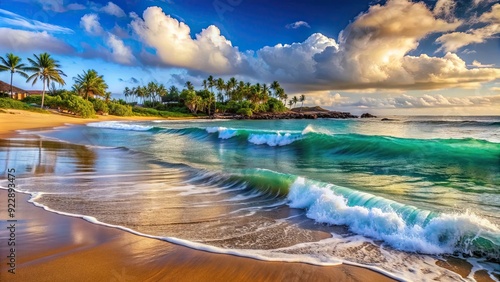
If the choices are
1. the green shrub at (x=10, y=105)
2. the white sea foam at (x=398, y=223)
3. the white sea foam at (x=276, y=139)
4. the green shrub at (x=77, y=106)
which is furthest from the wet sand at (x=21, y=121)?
the white sea foam at (x=398, y=223)

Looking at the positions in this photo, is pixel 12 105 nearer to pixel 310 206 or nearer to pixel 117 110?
pixel 117 110

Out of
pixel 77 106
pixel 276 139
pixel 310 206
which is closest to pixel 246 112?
pixel 77 106

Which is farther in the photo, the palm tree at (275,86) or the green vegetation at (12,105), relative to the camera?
the palm tree at (275,86)

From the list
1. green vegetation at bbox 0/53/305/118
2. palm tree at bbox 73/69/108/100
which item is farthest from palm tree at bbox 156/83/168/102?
palm tree at bbox 73/69/108/100

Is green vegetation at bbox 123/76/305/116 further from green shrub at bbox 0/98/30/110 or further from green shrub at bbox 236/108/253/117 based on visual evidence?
green shrub at bbox 0/98/30/110

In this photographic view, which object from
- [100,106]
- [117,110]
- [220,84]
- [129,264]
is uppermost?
[220,84]

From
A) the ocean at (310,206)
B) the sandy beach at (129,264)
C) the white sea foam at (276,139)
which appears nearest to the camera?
the sandy beach at (129,264)

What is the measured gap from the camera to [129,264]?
133 inches

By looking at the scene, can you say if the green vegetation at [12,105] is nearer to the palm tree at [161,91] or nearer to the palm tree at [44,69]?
the palm tree at [44,69]

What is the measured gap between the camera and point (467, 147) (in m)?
12.8

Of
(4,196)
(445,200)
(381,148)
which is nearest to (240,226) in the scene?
(445,200)

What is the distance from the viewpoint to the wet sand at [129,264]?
314 centimetres

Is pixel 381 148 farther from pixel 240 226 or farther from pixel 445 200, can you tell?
pixel 240 226

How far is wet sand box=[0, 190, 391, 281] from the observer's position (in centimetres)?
314
